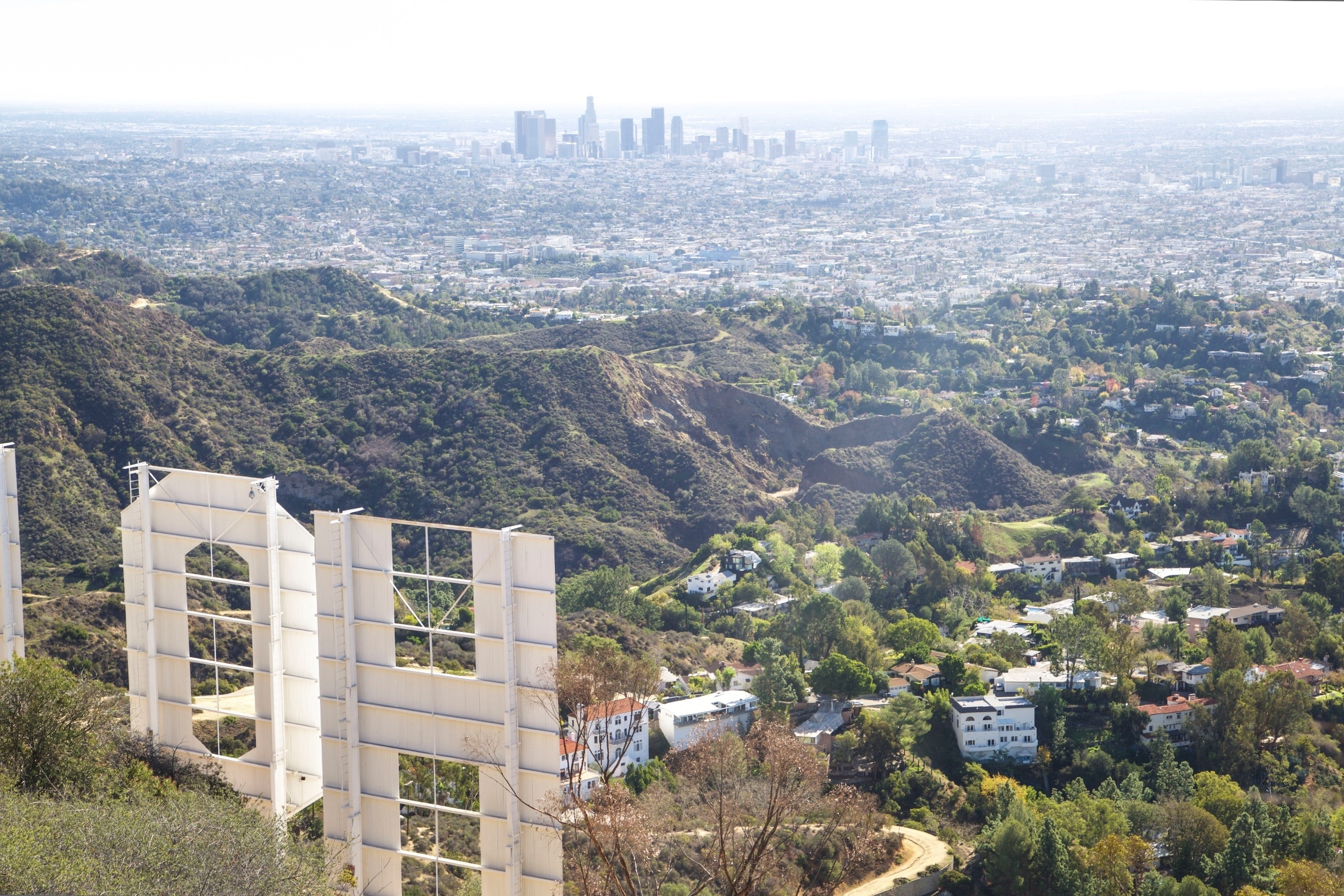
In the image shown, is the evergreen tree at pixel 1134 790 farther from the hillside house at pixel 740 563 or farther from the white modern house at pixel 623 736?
the hillside house at pixel 740 563

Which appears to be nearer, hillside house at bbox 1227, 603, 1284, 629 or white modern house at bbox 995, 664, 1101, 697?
white modern house at bbox 995, 664, 1101, 697

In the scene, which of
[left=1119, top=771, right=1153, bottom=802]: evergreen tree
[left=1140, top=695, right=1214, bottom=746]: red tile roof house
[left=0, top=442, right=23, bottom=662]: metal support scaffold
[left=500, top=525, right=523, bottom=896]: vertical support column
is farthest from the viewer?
[left=1140, top=695, right=1214, bottom=746]: red tile roof house

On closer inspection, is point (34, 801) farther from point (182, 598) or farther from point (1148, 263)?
point (1148, 263)

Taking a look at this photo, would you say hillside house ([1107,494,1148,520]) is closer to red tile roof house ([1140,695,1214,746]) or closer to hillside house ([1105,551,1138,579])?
hillside house ([1105,551,1138,579])

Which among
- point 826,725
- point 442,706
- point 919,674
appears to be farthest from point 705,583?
point 442,706

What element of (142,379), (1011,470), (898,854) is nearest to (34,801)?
(898,854)

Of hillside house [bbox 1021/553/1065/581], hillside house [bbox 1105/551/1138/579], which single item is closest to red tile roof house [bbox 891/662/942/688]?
hillside house [bbox 1021/553/1065/581]

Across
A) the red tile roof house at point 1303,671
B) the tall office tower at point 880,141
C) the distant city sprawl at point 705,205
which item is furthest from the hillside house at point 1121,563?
the tall office tower at point 880,141
